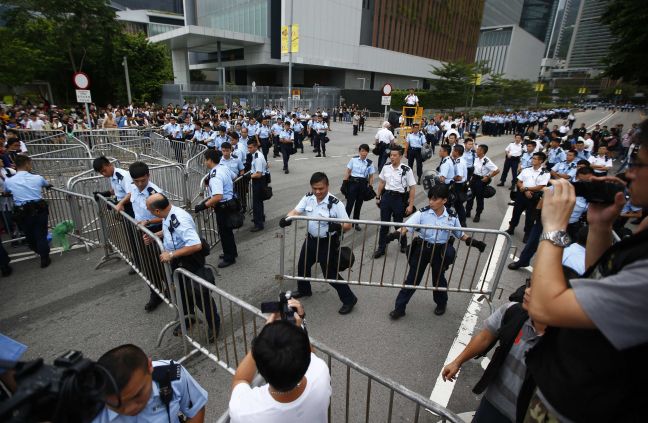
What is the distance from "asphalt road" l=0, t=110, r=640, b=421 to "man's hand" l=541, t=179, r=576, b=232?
8.19 ft

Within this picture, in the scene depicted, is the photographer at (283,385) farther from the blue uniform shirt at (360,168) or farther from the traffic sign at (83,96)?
the traffic sign at (83,96)

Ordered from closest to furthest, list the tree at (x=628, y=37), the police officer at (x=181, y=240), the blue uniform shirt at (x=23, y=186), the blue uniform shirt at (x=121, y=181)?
1. the police officer at (x=181, y=240)
2. the blue uniform shirt at (x=23, y=186)
3. the blue uniform shirt at (x=121, y=181)
4. the tree at (x=628, y=37)

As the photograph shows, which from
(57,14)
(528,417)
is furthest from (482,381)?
(57,14)

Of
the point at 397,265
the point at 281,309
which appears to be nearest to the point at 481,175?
the point at 397,265

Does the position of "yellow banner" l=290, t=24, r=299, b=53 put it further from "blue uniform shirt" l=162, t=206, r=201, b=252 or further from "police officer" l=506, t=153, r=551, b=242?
"blue uniform shirt" l=162, t=206, r=201, b=252

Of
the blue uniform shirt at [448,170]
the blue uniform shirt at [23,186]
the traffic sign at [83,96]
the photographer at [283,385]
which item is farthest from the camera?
the traffic sign at [83,96]

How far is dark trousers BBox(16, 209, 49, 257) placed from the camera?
5.54m

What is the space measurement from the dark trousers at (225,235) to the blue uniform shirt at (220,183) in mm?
252

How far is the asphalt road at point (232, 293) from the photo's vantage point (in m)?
3.64

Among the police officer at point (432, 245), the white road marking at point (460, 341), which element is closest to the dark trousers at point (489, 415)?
the white road marking at point (460, 341)

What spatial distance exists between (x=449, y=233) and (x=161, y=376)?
349 centimetres

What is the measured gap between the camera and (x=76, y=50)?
3061 centimetres

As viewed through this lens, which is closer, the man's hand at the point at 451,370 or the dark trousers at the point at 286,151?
the man's hand at the point at 451,370

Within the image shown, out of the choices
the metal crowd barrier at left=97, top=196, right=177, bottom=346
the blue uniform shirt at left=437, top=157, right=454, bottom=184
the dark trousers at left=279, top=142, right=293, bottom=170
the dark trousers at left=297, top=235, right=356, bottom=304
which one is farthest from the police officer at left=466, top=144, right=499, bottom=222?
the metal crowd barrier at left=97, top=196, right=177, bottom=346
